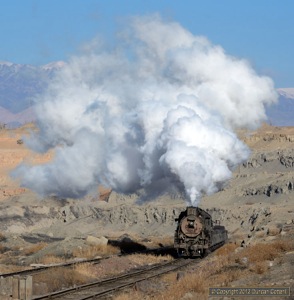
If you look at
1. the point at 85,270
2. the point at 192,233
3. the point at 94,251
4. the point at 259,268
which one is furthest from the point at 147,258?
the point at 259,268

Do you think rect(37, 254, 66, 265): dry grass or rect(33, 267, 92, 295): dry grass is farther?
rect(37, 254, 66, 265): dry grass

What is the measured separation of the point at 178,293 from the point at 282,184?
2607 inches

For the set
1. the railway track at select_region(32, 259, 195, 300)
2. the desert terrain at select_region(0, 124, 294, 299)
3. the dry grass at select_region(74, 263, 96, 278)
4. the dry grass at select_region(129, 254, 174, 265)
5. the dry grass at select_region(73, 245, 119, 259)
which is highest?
the desert terrain at select_region(0, 124, 294, 299)

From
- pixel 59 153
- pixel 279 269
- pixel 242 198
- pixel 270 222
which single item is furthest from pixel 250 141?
pixel 279 269

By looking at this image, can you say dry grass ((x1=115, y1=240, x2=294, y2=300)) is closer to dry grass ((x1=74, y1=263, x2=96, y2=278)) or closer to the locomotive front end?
dry grass ((x1=74, y1=263, x2=96, y2=278))

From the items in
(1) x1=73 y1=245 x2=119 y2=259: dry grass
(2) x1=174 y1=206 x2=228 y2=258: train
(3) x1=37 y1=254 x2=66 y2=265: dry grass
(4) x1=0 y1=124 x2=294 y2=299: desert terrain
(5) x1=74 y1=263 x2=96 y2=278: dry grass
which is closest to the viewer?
(5) x1=74 y1=263 x2=96 y2=278: dry grass

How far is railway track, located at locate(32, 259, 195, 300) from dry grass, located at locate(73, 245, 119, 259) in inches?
322

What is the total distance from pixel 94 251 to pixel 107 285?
55.0 ft

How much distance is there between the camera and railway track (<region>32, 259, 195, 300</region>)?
21.9 metres

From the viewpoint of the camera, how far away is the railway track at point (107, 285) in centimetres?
2186

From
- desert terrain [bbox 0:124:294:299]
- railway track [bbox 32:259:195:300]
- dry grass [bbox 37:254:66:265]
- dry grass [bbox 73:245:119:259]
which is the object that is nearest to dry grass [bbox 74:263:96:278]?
railway track [bbox 32:259:195:300]

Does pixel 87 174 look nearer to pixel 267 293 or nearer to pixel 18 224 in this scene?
pixel 18 224

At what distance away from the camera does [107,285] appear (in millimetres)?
25891

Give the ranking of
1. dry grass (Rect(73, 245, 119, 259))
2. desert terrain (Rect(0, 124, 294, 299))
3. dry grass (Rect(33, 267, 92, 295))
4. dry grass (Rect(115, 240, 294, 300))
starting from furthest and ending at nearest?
desert terrain (Rect(0, 124, 294, 299)) → dry grass (Rect(73, 245, 119, 259)) → dry grass (Rect(33, 267, 92, 295)) → dry grass (Rect(115, 240, 294, 300))
